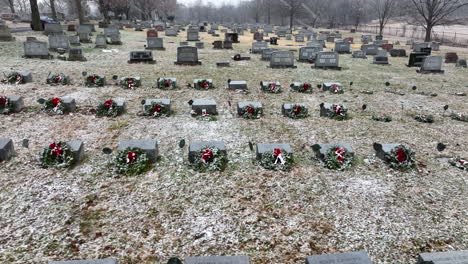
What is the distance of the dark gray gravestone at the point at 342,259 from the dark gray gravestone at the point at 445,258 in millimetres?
790

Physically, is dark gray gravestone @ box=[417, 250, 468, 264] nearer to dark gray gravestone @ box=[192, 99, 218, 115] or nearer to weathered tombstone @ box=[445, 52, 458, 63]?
dark gray gravestone @ box=[192, 99, 218, 115]

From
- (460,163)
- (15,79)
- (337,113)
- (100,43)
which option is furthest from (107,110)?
(100,43)

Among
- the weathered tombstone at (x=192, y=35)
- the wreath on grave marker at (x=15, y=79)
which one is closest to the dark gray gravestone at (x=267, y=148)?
the wreath on grave marker at (x=15, y=79)

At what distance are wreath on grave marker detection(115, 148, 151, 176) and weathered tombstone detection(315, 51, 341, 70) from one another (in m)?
14.7

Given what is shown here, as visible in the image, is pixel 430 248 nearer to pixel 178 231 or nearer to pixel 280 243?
pixel 280 243

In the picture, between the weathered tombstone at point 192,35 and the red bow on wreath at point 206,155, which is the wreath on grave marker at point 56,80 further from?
the weathered tombstone at point 192,35

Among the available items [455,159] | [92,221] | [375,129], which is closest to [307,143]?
[375,129]

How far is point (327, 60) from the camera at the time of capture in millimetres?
19281

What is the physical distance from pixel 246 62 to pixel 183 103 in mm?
9975

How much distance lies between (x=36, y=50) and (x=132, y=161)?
50.4ft

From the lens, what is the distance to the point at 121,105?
1053cm

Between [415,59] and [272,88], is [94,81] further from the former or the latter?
[415,59]

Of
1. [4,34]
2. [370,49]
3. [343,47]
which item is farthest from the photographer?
[343,47]

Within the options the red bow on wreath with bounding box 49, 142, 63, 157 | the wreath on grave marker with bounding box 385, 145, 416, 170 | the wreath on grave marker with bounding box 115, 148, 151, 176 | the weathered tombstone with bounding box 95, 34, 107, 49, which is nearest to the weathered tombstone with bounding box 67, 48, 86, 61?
the weathered tombstone with bounding box 95, 34, 107, 49
